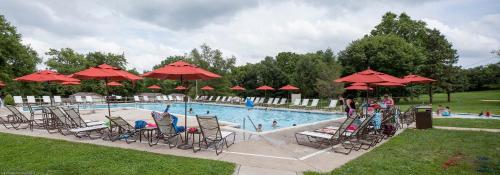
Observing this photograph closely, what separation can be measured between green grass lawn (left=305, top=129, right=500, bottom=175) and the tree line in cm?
1628

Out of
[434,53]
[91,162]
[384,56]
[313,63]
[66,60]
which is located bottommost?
[91,162]

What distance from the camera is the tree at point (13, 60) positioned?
25.6m

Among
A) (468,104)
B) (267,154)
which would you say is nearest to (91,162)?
(267,154)

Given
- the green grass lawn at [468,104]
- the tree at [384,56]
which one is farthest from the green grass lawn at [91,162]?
the tree at [384,56]

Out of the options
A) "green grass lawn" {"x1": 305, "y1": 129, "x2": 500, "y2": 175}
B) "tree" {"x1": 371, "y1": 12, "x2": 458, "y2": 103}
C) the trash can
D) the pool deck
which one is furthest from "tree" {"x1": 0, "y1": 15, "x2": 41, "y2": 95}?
"tree" {"x1": 371, "y1": 12, "x2": 458, "y2": 103}

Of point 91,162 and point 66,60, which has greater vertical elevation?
point 66,60

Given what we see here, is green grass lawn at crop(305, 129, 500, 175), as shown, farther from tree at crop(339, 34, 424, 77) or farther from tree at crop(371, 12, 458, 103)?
tree at crop(371, 12, 458, 103)

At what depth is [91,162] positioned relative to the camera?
18.5 ft

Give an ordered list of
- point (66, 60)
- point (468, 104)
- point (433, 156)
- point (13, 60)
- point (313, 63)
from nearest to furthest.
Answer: point (433, 156) → point (468, 104) → point (13, 60) → point (313, 63) → point (66, 60)

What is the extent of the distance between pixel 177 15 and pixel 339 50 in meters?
22.7

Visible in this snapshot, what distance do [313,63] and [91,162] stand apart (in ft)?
81.9

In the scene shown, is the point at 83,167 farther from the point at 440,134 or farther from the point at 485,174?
the point at 440,134

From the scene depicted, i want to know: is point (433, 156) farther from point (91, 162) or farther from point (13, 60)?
point (13, 60)

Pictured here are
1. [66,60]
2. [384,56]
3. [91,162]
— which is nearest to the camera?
[91,162]
